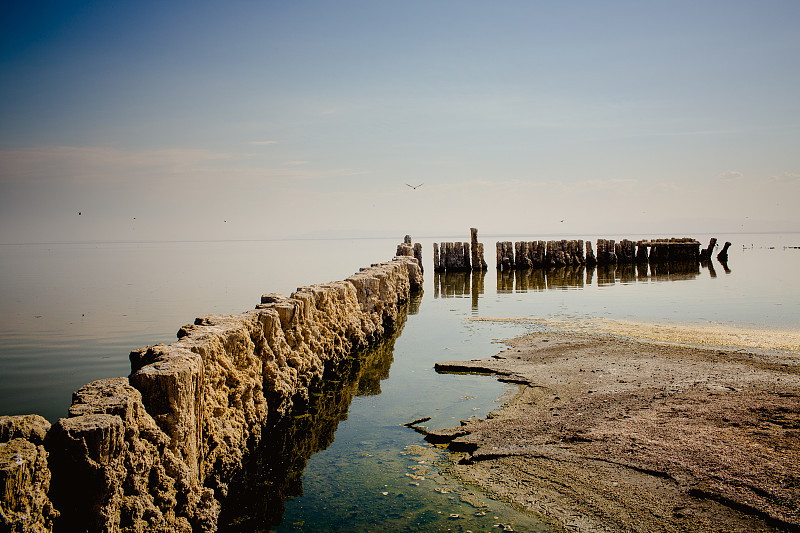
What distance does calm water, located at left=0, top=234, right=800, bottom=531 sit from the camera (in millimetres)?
4414

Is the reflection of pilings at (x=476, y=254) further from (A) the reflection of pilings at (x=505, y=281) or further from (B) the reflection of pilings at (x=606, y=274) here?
(B) the reflection of pilings at (x=606, y=274)

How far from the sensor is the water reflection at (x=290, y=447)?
4.34 metres

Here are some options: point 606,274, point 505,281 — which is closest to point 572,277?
point 606,274

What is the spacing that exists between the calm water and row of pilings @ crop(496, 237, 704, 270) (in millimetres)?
2841

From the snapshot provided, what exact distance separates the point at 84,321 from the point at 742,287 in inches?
841

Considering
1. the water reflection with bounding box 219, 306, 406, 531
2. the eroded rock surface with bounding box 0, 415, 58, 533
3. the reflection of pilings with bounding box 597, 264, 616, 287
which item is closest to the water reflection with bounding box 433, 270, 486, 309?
the reflection of pilings with bounding box 597, 264, 616, 287

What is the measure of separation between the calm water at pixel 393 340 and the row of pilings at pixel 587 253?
2841 millimetres

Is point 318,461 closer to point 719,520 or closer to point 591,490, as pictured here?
point 591,490

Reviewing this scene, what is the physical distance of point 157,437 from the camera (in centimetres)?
352

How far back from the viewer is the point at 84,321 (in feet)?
46.4

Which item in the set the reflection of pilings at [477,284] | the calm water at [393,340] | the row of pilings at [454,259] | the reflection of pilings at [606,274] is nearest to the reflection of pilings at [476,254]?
the row of pilings at [454,259]

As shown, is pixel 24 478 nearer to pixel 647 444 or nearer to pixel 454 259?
pixel 647 444

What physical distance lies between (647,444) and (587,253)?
1104 inches

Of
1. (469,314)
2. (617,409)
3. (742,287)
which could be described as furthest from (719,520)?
(742,287)
